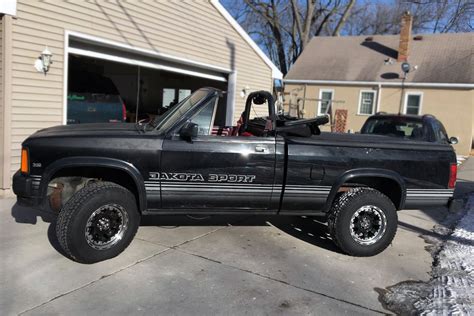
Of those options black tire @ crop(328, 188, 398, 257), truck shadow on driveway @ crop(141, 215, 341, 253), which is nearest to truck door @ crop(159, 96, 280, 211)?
black tire @ crop(328, 188, 398, 257)

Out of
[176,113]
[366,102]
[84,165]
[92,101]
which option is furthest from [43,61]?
[366,102]

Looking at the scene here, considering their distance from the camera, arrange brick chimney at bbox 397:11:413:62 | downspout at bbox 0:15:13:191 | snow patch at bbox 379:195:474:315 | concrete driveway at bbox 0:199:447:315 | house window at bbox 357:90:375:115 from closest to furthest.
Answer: concrete driveway at bbox 0:199:447:315 → snow patch at bbox 379:195:474:315 → downspout at bbox 0:15:13:191 → brick chimney at bbox 397:11:413:62 → house window at bbox 357:90:375:115

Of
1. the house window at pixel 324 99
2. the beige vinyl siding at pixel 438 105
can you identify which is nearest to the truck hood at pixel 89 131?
the beige vinyl siding at pixel 438 105

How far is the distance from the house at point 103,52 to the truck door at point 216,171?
3772mm

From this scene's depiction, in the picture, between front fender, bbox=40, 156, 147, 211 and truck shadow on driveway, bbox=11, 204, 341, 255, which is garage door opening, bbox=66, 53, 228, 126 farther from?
front fender, bbox=40, 156, 147, 211

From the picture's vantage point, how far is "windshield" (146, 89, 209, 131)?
186 inches

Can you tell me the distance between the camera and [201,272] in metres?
4.37

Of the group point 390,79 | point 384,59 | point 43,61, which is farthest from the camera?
point 384,59

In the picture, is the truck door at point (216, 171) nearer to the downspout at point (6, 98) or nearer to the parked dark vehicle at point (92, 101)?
the downspout at point (6, 98)

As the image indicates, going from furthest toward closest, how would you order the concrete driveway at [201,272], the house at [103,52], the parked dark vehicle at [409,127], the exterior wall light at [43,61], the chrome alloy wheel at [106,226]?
the parked dark vehicle at [409,127], the exterior wall light at [43,61], the house at [103,52], the chrome alloy wheel at [106,226], the concrete driveway at [201,272]

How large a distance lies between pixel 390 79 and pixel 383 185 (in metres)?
18.5

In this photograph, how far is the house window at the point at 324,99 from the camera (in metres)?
24.1

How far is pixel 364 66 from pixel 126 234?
2173 centimetres

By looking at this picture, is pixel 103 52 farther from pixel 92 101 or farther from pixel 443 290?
pixel 443 290
